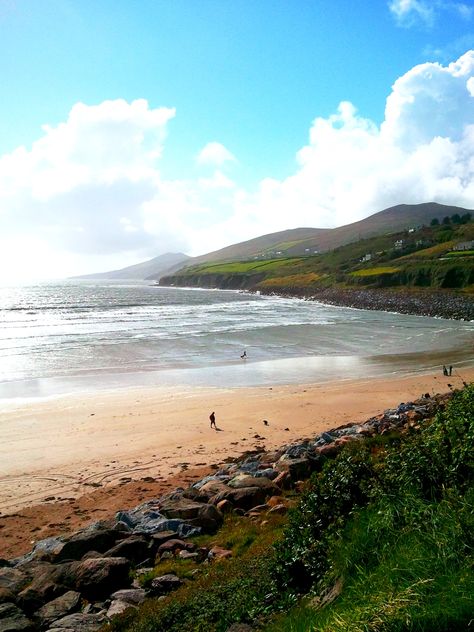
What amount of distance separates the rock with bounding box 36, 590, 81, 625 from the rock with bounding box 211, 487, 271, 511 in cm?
423

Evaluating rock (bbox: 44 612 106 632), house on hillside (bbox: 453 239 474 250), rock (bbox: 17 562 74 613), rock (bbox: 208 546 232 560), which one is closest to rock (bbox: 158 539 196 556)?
rock (bbox: 208 546 232 560)

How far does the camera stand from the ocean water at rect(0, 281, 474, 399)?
2973cm

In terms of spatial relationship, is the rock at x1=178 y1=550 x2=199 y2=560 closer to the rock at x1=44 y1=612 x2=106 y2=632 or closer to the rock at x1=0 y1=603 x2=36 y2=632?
the rock at x1=44 y1=612 x2=106 y2=632

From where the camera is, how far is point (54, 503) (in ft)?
43.0

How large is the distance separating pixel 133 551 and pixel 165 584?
1.69 metres

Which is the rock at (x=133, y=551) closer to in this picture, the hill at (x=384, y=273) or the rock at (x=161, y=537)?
the rock at (x=161, y=537)

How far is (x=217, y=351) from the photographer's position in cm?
3925

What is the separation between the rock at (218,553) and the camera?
26.6ft

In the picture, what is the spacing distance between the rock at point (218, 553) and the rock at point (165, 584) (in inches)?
37.6

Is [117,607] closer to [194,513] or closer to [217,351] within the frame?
[194,513]

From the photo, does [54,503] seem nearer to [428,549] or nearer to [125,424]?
[125,424]

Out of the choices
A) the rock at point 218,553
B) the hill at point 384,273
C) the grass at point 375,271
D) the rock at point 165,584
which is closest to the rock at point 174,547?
the rock at point 218,553

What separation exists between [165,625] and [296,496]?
5296 mm

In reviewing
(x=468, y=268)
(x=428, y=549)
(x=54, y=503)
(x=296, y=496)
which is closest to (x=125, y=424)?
(x=54, y=503)
